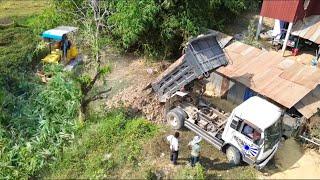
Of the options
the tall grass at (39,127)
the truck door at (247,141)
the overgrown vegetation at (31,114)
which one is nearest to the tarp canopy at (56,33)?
the overgrown vegetation at (31,114)

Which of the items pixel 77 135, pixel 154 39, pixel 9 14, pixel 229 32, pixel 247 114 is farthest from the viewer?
pixel 9 14

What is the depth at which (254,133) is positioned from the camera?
43.0 ft

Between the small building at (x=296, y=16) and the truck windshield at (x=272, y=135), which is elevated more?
the small building at (x=296, y=16)

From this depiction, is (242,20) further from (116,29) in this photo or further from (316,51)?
(116,29)

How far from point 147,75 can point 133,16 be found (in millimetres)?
3083

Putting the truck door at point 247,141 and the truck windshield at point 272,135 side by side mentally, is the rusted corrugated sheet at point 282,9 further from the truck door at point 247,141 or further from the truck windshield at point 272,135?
the truck door at point 247,141

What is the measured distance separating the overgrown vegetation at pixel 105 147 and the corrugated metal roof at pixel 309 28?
32.8ft

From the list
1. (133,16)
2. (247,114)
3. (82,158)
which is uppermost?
(133,16)

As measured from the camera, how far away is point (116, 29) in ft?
66.2

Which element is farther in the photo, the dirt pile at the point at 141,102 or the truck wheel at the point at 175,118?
the dirt pile at the point at 141,102

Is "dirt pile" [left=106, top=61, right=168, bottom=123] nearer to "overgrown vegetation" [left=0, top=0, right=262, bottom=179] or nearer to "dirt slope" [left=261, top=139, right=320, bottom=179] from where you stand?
"overgrown vegetation" [left=0, top=0, right=262, bottom=179]

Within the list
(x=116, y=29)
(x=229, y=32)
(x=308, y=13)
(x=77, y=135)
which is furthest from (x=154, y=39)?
(x=308, y=13)

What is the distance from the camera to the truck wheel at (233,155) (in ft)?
45.1

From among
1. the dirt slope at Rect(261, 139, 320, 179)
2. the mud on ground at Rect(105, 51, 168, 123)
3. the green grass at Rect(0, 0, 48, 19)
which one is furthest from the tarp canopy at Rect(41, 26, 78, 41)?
the dirt slope at Rect(261, 139, 320, 179)
